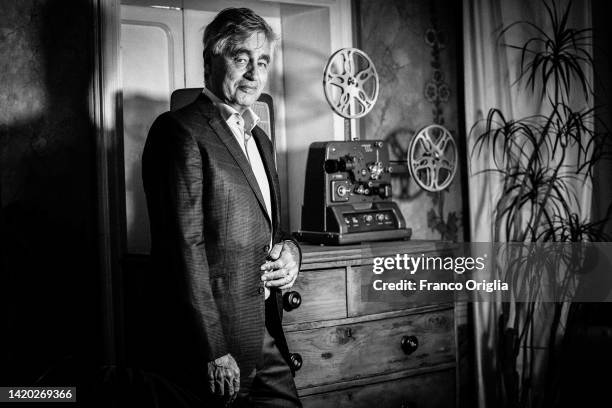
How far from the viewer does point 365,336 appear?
9.00 feet

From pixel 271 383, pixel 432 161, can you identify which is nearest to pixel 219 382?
pixel 271 383

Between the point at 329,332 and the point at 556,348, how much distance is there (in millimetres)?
1827

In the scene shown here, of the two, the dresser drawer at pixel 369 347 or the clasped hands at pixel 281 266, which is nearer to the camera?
the clasped hands at pixel 281 266

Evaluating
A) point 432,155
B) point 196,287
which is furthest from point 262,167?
point 432,155

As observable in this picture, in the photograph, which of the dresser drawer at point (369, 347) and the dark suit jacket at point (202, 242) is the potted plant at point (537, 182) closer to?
the dresser drawer at point (369, 347)

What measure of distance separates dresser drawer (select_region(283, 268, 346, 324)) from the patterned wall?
113 centimetres

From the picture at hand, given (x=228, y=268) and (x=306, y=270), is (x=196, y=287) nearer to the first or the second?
(x=228, y=268)

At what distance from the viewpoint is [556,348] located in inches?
152

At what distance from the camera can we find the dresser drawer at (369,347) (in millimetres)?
2594

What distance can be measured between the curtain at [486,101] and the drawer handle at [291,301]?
5.11ft

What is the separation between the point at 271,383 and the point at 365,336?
591 mm

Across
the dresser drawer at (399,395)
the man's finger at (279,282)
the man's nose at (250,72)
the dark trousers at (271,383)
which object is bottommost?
the dresser drawer at (399,395)

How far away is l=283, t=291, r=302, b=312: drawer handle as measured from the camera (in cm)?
254

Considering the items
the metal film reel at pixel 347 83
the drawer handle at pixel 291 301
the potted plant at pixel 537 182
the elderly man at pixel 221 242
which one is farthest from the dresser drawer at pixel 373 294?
the potted plant at pixel 537 182
